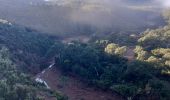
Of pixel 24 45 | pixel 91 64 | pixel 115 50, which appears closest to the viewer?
pixel 91 64

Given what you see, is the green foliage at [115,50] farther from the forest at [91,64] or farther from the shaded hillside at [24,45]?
the shaded hillside at [24,45]

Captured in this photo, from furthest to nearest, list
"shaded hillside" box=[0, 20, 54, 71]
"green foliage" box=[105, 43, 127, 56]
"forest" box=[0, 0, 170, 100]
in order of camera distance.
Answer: "shaded hillside" box=[0, 20, 54, 71] < "green foliage" box=[105, 43, 127, 56] < "forest" box=[0, 0, 170, 100]

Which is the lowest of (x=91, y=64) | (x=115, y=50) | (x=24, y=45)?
(x=91, y=64)

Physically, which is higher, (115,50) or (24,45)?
(24,45)

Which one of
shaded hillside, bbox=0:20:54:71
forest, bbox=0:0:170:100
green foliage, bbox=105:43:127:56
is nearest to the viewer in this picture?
forest, bbox=0:0:170:100

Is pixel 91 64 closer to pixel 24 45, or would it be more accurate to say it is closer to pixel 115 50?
pixel 115 50

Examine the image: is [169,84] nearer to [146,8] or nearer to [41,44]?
[41,44]

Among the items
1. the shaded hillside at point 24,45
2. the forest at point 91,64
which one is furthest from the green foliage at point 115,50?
the shaded hillside at point 24,45

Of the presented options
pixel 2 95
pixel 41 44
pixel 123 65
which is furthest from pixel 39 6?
pixel 2 95

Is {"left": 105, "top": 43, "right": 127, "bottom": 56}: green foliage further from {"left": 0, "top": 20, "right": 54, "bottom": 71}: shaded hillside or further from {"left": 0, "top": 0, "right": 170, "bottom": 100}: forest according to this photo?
{"left": 0, "top": 20, "right": 54, "bottom": 71}: shaded hillside

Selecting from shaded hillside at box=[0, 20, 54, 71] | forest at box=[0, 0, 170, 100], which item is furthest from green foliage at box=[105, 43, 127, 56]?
shaded hillside at box=[0, 20, 54, 71]

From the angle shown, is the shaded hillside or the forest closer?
the forest

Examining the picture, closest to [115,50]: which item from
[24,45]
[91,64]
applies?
[91,64]
